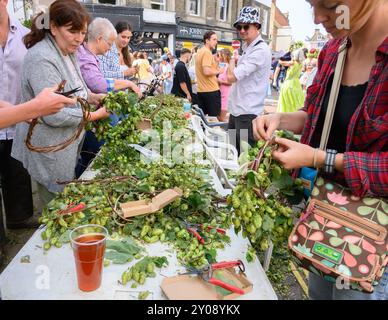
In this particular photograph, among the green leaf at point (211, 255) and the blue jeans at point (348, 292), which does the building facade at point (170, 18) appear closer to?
the green leaf at point (211, 255)

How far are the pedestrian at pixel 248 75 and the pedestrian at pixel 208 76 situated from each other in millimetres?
1980

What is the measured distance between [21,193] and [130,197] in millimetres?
1874

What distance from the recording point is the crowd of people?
3.63ft

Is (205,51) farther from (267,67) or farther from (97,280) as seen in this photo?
(97,280)

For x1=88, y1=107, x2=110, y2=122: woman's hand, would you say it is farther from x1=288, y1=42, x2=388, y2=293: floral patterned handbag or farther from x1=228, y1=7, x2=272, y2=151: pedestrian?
x1=228, y1=7, x2=272, y2=151: pedestrian

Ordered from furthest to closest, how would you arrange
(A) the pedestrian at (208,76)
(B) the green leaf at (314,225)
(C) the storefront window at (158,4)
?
(C) the storefront window at (158,4) < (A) the pedestrian at (208,76) < (B) the green leaf at (314,225)

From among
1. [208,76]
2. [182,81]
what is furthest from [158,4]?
[208,76]

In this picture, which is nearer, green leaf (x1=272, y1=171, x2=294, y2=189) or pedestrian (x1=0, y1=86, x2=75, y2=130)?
green leaf (x1=272, y1=171, x2=294, y2=189)

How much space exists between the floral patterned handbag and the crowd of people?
6 centimetres

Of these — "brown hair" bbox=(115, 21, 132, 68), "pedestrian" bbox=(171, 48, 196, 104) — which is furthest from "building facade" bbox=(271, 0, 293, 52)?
"brown hair" bbox=(115, 21, 132, 68)

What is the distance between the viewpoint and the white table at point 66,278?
1204 millimetres

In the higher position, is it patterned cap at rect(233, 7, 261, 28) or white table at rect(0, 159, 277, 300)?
patterned cap at rect(233, 7, 261, 28)

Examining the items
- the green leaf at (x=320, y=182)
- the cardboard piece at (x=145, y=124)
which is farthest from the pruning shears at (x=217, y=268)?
the cardboard piece at (x=145, y=124)
